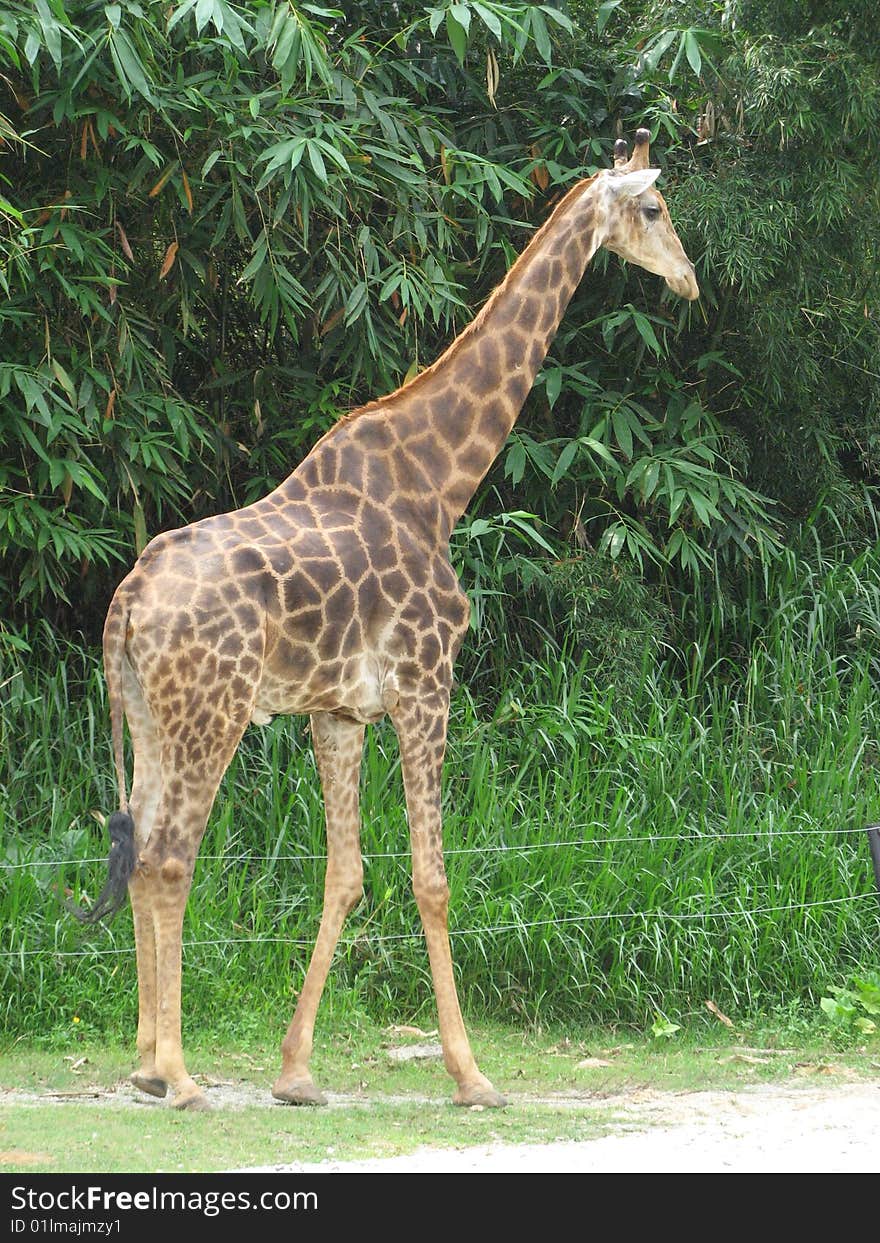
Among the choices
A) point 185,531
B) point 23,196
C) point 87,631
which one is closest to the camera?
point 185,531

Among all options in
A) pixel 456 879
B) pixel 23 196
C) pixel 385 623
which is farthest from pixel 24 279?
pixel 456 879

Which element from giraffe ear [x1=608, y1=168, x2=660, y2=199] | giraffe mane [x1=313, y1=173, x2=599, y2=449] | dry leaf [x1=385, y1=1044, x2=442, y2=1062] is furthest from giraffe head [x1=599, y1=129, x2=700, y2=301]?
dry leaf [x1=385, y1=1044, x2=442, y2=1062]

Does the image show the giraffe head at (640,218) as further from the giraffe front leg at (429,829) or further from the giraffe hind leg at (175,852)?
the giraffe hind leg at (175,852)

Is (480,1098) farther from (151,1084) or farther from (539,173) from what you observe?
(539,173)

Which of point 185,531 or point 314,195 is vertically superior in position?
point 314,195

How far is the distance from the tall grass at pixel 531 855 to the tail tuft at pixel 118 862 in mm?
1138

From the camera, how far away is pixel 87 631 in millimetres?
7445

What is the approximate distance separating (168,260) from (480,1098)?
3684 mm

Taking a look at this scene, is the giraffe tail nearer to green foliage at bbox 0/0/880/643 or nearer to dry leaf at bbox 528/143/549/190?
green foliage at bbox 0/0/880/643

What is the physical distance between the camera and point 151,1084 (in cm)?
464

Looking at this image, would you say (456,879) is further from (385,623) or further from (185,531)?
(185,531)

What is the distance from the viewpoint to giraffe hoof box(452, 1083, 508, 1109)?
4.80 metres

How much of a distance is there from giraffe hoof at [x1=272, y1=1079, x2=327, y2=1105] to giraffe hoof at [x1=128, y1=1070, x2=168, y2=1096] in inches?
15.6

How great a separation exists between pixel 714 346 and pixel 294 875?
11.5ft
